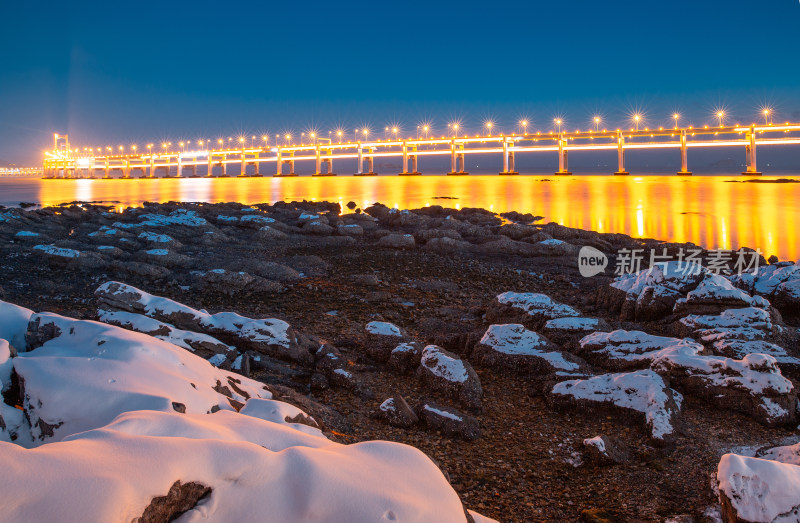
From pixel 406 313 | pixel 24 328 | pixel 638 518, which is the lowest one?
pixel 638 518

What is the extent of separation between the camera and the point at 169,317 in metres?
4.76

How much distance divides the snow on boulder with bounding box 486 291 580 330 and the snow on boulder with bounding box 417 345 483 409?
1.45 metres

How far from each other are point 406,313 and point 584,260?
4.34 metres

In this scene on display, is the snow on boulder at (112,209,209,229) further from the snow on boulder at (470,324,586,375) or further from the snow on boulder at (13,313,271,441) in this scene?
the snow on boulder at (13,313,271,441)

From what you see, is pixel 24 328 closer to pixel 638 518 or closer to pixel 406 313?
pixel 638 518

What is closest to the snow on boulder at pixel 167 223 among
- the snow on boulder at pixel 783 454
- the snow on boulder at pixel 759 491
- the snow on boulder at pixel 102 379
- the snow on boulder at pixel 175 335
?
the snow on boulder at pixel 175 335

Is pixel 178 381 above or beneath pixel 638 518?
above

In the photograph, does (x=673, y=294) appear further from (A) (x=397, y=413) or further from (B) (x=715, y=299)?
(A) (x=397, y=413)

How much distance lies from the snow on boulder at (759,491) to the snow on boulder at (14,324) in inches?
142

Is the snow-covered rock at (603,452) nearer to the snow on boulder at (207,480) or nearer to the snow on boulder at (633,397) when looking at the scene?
the snow on boulder at (633,397)

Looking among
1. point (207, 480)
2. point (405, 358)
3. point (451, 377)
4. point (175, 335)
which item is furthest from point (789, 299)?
point (207, 480)

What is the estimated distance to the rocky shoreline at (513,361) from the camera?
3.08m

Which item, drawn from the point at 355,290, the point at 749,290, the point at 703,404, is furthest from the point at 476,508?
the point at 749,290

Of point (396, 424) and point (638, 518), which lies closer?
point (638, 518)
